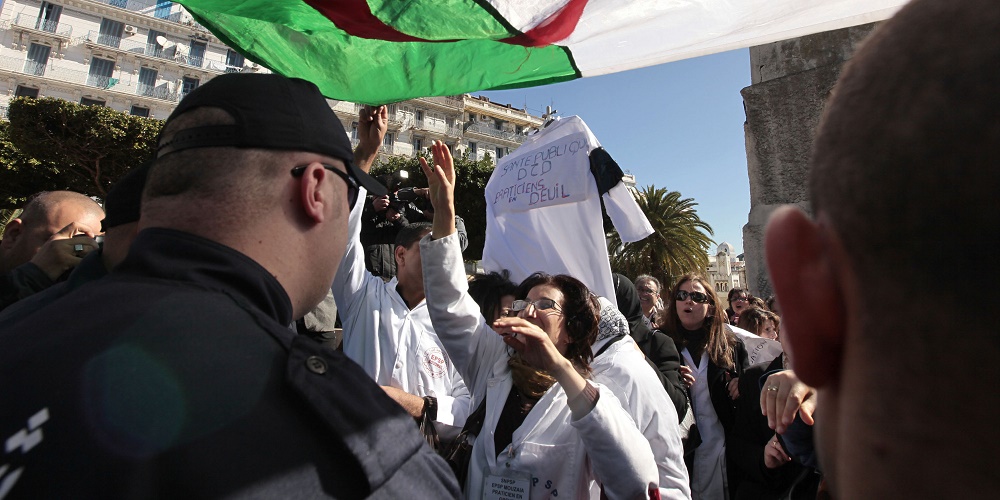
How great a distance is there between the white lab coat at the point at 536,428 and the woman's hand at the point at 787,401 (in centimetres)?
46

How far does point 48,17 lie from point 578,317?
45387 mm

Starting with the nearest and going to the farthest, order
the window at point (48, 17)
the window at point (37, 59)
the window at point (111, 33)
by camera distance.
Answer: the window at point (37, 59) → the window at point (48, 17) → the window at point (111, 33)

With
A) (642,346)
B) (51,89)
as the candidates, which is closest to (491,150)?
(51,89)

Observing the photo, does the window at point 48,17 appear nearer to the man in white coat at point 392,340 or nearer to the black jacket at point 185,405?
the man in white coat at point 392,340

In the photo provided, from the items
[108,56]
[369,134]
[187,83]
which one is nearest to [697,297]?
[369,134]

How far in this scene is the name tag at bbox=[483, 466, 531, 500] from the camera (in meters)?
1.94

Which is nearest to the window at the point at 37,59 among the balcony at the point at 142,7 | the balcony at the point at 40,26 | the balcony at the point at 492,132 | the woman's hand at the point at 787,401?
the balcony at the point at 40,26

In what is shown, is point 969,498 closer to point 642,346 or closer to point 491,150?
point 642,346

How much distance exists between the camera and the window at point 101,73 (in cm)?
3453

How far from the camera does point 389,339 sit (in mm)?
2738

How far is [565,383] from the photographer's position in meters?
1.92

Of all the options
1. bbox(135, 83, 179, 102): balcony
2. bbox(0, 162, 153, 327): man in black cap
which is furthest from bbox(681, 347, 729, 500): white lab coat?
bbox(135, 83, 179, 102): balcony

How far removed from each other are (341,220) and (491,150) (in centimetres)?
4932

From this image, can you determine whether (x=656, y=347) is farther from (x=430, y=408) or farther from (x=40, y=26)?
(x=40, y=26)
